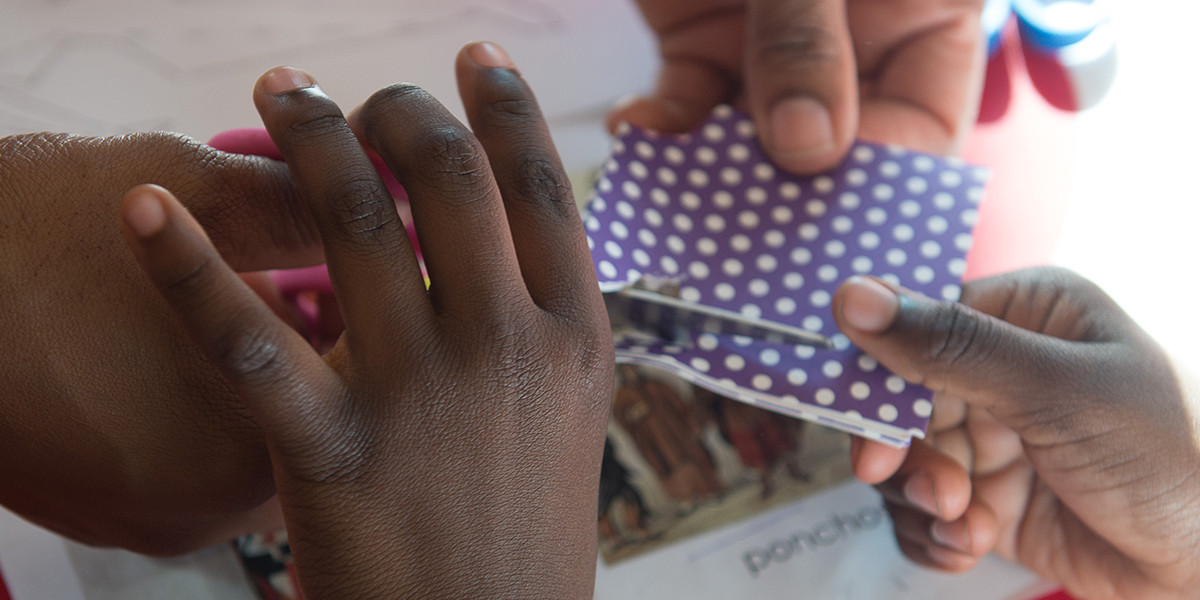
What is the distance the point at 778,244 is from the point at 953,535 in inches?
11.2

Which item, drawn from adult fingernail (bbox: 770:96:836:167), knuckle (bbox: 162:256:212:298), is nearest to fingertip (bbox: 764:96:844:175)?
adult fingernail (bbox: 770:96:836:167)

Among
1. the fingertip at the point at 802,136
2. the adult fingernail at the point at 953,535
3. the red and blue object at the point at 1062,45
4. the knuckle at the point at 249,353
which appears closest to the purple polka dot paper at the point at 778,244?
the fingertip at the point at 802,136

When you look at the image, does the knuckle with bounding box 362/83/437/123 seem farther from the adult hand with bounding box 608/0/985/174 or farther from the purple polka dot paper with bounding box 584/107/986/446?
the adult hand with bounding box 608/0/985/174

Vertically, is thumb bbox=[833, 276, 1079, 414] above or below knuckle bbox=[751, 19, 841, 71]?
below

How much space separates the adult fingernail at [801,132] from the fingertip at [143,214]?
1.56ft

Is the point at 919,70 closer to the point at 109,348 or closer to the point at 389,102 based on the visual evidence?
the point at 389,102

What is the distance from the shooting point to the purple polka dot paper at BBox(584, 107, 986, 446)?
57cm

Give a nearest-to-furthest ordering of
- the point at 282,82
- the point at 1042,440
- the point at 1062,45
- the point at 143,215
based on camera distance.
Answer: the point at 143,215
the point at 282,82
the point at 1042,440
the point at 1062,45

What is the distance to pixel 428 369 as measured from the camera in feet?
1.39

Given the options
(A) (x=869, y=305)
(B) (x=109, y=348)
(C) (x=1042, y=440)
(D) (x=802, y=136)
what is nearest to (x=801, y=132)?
(D) (x=802, y=136)

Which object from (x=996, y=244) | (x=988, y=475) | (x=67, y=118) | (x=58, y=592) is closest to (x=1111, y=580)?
(x=988, y=475)

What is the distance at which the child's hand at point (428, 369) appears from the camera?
0.40 meters

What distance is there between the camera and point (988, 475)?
27.8 inches

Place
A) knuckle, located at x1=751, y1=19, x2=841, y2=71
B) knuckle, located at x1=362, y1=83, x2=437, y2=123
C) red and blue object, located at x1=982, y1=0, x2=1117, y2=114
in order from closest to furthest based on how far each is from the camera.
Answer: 1. knuckle, located at x1=362, y1=83, x2=437, y2=123
2. knuckle, located at x1=751, y1=19, x2=841, y2=71
3. red and blue object, located at x1=982, y1=0, x2=1117, y2=114
